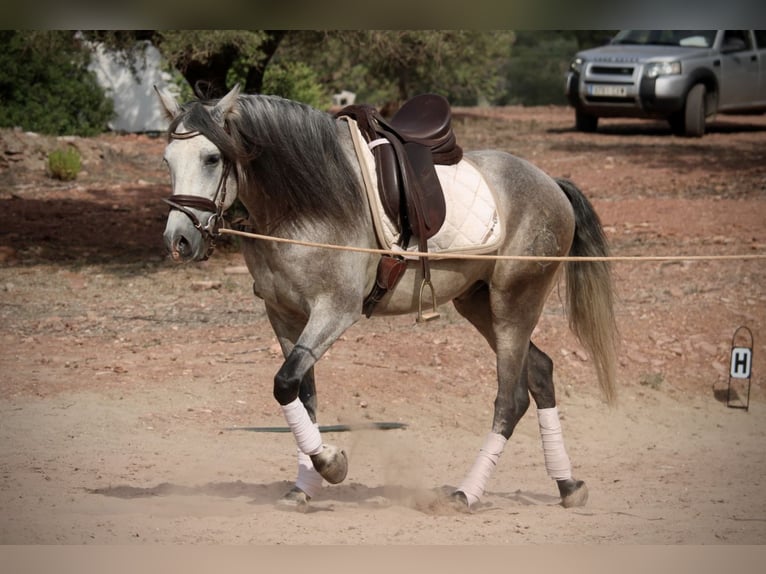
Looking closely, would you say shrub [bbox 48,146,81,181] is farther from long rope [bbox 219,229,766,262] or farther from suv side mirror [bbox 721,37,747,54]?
long rope [bbox 219,229,766,262]

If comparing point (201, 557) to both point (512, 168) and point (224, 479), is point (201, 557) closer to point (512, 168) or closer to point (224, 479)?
point (224, 479)

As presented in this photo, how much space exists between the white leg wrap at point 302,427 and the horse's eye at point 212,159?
3.94 ft

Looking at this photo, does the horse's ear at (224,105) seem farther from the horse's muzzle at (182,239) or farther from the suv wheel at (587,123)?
the suv wheel at (587,123)

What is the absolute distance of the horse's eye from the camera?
5.01 m

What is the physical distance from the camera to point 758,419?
8.36m

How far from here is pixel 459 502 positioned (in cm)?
590

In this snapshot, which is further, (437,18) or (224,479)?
(224,479)

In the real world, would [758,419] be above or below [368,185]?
below

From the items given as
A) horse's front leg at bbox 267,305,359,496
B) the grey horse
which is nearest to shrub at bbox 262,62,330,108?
the grey horse

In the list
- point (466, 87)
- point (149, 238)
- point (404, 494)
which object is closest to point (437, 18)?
point (404, 494)

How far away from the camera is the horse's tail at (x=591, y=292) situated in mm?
6461

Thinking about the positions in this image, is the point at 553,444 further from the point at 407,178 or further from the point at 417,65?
the point at 417,65

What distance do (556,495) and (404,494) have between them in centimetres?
95

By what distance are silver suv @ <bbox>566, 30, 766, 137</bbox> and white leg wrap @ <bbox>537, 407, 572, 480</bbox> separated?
12411mm
